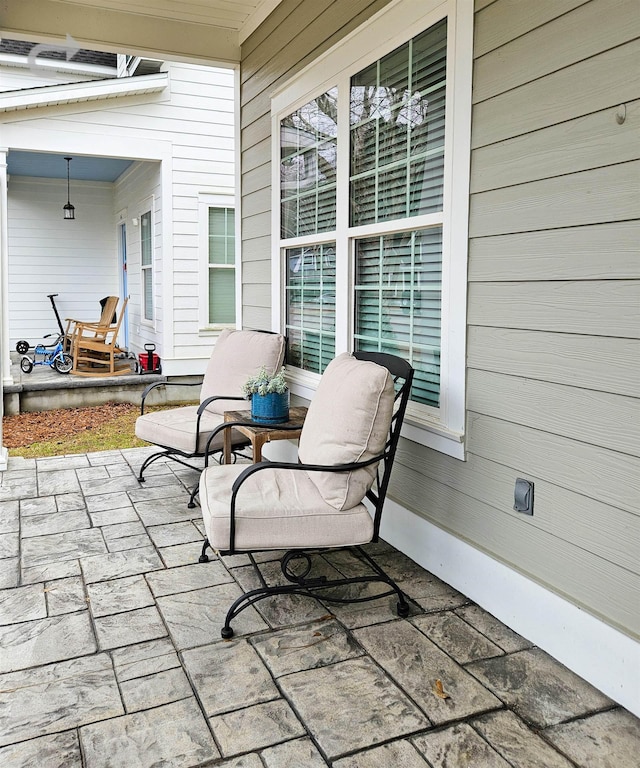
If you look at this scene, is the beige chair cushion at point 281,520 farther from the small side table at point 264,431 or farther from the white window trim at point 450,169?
the small side table at point 264,431

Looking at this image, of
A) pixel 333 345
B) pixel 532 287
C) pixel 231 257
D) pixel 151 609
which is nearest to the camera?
pixel 532 287

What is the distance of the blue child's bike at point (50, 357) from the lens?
28.3 feet

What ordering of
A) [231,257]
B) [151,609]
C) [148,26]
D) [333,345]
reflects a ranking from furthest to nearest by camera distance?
[231,257] → [148,26] → [333,345] → [151,609]

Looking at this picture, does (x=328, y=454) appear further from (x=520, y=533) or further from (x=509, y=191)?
(x=509, y=191)

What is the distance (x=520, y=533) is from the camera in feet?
8.25

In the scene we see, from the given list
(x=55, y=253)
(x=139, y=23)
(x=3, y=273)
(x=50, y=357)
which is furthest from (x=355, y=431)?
(x=55, y=253)

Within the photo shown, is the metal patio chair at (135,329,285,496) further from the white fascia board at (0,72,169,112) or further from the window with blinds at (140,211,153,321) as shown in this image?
the window with blinds at (140,211,153,321)

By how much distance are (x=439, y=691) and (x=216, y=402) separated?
9.20ft

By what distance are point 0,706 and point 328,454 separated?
54.6 inches

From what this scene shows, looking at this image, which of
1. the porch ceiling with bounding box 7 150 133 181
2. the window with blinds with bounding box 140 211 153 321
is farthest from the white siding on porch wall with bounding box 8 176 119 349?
the window with blinds with bounding box 140 211 153 321

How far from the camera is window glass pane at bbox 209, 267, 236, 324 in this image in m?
8.27

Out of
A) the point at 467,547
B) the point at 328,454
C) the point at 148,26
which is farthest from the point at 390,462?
the point at 148,26

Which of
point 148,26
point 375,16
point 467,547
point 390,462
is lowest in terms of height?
point 467,547

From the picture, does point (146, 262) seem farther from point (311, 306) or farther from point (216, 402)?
point (311, 306)
